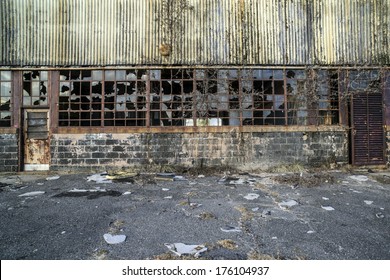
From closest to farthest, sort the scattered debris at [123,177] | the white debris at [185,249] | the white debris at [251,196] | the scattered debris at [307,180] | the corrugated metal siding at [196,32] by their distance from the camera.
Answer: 1. the white debris at [185,249]
2. the white debris at [251,196]
3. the scattered debris at [307,180]
4. the scattered debris at [123,177]
5. the corrugated metal siding at [196,32]

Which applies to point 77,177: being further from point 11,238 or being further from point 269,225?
point 269,225

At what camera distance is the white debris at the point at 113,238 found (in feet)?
10.2

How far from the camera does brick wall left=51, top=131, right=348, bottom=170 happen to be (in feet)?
25.0

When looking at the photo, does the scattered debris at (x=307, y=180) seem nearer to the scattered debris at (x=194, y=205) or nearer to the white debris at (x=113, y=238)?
the scattered debris at (x=194, y=205)

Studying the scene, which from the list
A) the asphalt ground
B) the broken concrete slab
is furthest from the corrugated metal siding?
the broken concrete slab

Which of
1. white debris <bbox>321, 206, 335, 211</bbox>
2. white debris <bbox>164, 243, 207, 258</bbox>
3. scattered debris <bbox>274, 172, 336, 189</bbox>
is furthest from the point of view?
scattered debris <bbox>274, 172, 336, 189</bbox>

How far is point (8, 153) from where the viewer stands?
7609mm

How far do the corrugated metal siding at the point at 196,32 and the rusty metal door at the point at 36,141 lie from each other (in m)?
1.63

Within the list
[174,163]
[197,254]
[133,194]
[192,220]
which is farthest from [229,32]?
[197,254]

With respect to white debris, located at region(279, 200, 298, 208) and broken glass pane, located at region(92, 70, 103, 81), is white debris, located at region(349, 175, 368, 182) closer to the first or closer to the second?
white debris, located at region(279, 200, 298, 208)

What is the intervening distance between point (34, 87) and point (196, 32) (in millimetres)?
5355

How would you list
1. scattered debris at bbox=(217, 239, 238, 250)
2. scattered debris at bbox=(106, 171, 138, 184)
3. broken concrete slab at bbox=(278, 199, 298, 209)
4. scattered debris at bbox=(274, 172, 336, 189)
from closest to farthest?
scattered debris at bbox=(217, 239, 238, 250)
broken concrete slab at bbox=(278, 199, 298, 209)
scattered debris at bbox=(274, 172, 336, 189)
scattered debris at bbox=(106, 171, 138, 184)

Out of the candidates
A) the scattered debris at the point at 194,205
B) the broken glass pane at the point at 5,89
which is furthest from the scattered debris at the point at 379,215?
the broken glass pane at the point at 5,89

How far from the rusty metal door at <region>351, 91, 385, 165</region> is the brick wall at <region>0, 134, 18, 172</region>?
34.2 feet
